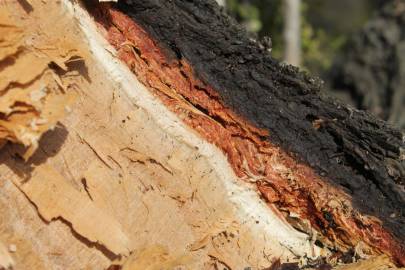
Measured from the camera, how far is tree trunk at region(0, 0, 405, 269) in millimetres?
1429

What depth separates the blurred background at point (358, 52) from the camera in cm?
486

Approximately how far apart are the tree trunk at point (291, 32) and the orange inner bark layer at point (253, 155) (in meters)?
3.73

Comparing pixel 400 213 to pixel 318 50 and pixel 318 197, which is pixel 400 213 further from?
pixel 318 50

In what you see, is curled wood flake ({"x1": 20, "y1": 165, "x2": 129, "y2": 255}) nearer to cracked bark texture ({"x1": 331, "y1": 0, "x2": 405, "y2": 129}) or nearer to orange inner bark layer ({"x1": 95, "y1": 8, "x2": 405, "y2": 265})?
orange inner bark layer ({"x1": 95, "y1": 8, "x2": 405, "y2": 265})

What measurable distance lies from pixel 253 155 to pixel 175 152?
0.84ft

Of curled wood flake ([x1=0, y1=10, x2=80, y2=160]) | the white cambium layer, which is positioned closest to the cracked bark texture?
the white cambium layer

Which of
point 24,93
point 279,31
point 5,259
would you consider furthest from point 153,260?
point 279,31

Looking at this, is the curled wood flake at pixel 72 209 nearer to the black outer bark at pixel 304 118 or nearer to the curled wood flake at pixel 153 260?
the curled wood flake at pixel 153 260

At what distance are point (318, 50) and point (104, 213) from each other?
17.2 feet

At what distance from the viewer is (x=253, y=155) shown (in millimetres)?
1704

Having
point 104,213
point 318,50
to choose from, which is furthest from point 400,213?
point 318,50

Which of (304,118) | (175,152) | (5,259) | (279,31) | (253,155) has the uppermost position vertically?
(279,31)

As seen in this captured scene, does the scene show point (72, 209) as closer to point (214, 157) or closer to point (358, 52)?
point (214, 157)

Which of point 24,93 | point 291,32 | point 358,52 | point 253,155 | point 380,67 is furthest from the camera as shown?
point 291,32
